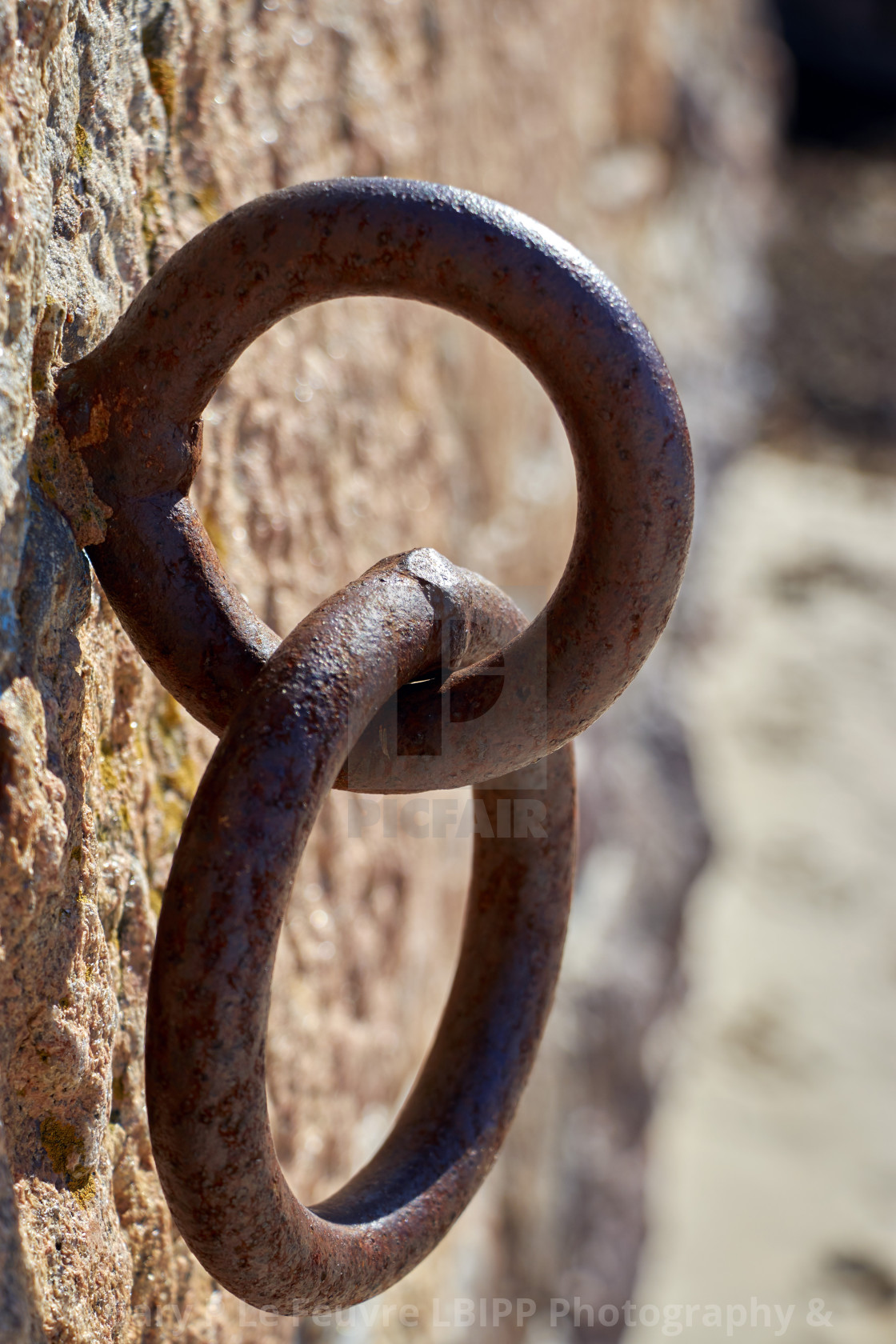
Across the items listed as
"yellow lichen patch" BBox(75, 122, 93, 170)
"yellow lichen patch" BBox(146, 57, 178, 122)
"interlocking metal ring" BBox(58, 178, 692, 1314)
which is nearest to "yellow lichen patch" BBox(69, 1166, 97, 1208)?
"interlocking metal ring" BBox(58, 178, 692, 1314)

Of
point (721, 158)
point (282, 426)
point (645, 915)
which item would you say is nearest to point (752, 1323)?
point (645, 915)

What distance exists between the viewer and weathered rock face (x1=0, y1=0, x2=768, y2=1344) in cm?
50

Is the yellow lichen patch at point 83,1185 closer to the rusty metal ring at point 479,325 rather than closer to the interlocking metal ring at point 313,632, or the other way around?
the interlocking metal ring at point 313,632

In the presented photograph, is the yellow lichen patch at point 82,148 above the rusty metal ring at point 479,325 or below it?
above

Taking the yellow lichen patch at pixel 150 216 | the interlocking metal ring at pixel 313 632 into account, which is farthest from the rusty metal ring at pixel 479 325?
the yellow lichen patch at pixel 150 216

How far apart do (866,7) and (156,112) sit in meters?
8.56

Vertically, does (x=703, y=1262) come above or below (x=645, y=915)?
below

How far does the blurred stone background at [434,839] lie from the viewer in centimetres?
52

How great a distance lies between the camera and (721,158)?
15.4 feet

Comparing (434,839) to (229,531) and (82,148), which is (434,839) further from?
(82,148)

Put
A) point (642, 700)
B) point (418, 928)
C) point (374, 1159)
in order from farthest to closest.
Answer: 1. point (642, 700)
2. point (418, 928)
3. point (374, 1159)

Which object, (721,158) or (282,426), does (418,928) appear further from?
(721,158)

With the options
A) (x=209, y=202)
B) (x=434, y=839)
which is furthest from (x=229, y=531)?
(x=434, y=839)

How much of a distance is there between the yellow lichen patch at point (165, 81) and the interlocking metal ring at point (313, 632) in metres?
0.23
